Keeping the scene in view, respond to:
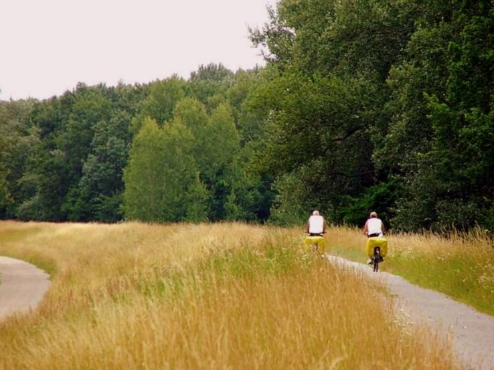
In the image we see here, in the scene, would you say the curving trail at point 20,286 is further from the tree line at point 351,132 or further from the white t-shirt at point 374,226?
the white t-shirt at point 374,226

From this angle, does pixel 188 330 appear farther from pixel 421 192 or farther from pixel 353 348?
pixel 421 192

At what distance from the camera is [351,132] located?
37406 mm

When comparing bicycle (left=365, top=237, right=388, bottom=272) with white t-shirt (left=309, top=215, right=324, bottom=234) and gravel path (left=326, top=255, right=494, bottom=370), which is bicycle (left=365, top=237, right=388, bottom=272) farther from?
gravel path (left=326, top=255, right=494, bottom=370)

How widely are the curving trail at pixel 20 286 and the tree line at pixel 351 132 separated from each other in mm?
5532

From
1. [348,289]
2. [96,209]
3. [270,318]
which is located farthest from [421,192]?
[96,209]

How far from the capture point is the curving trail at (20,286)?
2031 centimetres

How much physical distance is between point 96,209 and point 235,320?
256ft

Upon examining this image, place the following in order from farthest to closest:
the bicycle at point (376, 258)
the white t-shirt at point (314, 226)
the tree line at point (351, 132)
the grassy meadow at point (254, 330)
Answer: the tree line at point (351, 132), the white t-shirt at point (314, 226), the bicycle at point (376, 258), the grassy meadow at point (254, 330)

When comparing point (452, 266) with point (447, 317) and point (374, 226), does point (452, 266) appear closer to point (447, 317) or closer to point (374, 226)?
point (374, 226)

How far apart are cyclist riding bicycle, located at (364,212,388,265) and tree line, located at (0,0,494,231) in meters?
5.84

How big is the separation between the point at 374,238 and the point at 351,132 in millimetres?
20477

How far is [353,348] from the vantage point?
19.2ft

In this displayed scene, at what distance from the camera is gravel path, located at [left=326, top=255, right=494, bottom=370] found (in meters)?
7.51

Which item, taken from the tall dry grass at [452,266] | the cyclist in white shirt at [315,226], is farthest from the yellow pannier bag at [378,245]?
the cyclist in white shirt at [315,226]
